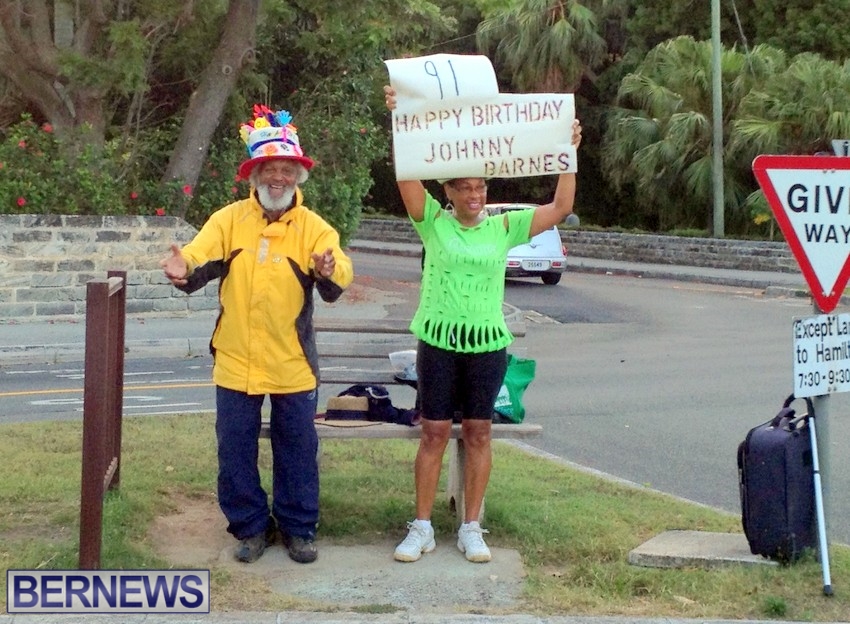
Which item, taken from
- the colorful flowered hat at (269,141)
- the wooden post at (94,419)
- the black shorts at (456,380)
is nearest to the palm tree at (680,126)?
the black shorts at (456,380)

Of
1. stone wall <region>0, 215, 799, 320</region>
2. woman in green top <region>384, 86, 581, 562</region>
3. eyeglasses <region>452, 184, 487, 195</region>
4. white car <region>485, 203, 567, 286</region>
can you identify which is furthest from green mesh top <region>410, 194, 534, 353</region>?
white car <region>485, 203, 567, 286</region>

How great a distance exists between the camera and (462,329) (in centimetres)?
564

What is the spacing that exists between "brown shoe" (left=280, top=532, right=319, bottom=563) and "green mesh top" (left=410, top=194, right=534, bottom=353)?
106cm

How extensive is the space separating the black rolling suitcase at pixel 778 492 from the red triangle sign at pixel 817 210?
64 centimetres

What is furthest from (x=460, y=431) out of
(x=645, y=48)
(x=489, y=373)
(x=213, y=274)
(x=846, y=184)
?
(x=645, y=48)

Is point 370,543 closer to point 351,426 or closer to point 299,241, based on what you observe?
point 351,426

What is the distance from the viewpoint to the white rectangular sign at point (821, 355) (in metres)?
5.61

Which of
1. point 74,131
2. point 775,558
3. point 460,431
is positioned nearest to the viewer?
point 775,558

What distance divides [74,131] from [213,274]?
12.8 meters

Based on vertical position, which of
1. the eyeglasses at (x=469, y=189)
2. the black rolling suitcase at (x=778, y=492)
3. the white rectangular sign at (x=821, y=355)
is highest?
the eyeglasses at (x=469, y=189)

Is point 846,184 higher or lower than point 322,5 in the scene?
lower

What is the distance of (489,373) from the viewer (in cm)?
573

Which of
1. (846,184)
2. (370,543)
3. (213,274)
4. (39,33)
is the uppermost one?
(39,33)

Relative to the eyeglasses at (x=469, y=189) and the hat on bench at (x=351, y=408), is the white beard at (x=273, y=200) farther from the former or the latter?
the hat on bench at (x=351, y=408)
